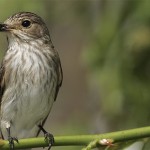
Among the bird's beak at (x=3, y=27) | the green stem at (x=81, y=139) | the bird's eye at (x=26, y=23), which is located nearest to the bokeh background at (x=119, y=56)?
the bird's beak at (x=3, y=27)

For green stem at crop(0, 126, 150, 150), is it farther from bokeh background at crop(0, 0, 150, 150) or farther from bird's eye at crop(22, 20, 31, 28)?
bird's eye at crop(22, 20, 31, 28)

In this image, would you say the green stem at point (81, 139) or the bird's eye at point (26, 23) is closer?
the green stem at point (81, 139)

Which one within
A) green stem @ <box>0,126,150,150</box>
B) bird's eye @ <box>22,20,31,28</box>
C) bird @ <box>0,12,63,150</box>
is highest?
bird's eye @ <box>22,20,31,28</box>

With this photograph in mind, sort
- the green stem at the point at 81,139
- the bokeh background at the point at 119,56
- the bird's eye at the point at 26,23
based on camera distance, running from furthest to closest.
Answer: the bird's eye at the point at 26,23 → the bokeh background at the point at 119,56 → the green stem at the point at 81,139

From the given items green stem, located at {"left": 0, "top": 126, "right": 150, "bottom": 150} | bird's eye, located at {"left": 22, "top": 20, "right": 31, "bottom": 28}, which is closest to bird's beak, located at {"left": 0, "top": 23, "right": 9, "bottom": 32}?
bird's eye, located at {"left": 22, "top": 20, "right": 31, "bottom": 28}

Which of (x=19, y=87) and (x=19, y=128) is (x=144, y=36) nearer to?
(x=19, y=87)

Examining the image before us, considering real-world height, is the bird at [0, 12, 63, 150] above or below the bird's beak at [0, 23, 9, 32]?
below

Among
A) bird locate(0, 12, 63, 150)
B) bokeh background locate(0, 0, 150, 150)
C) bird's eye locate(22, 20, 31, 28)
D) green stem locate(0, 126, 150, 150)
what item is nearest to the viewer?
green stem locate(0, 126, 150, 150)

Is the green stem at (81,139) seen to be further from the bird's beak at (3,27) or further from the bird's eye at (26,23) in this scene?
the bird's eye at (26,23)

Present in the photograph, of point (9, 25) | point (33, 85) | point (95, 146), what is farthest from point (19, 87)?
point (95, 146)
